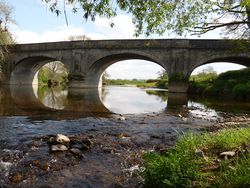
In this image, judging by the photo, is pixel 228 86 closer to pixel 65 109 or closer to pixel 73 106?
pixel 73 106

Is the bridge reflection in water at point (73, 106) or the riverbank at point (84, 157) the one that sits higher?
the riverbank at point (84, 157)

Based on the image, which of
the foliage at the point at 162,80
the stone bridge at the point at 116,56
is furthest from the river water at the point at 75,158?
the foliage at the point at 162,80

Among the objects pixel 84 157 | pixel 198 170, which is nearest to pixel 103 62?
pixel 84 157

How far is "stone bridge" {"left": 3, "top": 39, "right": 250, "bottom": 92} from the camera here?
3384cm

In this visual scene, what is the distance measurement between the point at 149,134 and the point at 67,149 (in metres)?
3.28

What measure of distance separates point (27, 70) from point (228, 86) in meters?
32.5

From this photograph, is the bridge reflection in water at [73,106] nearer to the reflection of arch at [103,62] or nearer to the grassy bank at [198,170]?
the grassy bank at [198,170]

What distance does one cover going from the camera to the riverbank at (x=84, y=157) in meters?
5.41

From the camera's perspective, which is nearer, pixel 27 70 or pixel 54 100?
pixel 54 100

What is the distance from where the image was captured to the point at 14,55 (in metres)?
44.5

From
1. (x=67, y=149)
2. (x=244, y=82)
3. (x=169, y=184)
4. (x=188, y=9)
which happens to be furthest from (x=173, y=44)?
(x=169, y=184)

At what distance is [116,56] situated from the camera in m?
39.1

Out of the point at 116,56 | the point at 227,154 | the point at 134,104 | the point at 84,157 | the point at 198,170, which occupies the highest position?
the point at 116,56

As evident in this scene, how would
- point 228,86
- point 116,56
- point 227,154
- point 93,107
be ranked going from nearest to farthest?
point 227,154 → point 93,107 → point 228,86 → point 116,56
